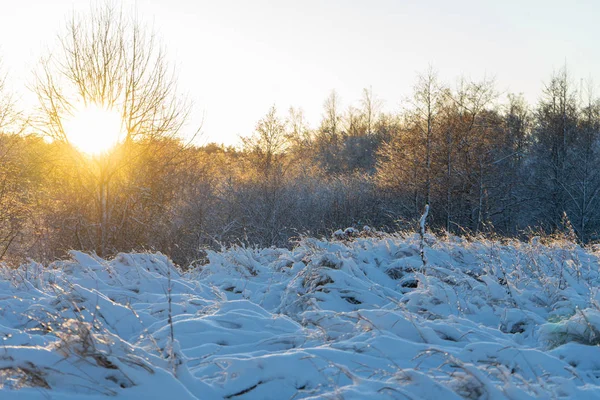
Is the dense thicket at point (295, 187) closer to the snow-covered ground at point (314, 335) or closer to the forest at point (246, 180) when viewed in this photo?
the forest at point (246, 180)

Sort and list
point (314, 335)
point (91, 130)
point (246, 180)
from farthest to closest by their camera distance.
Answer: point (246, 180) < point (91, 130) < point (314, 335)

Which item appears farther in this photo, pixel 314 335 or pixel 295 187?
pixel 295 187

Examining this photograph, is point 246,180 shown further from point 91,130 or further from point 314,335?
point 314,335

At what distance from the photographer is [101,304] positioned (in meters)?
3.89

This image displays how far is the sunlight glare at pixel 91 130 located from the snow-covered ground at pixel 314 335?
848 centimetres

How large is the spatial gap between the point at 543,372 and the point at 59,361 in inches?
93.1

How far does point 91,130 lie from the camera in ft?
48.0

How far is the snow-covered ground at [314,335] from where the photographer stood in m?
2.16

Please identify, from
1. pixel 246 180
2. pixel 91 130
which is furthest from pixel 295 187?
pixel 91 130

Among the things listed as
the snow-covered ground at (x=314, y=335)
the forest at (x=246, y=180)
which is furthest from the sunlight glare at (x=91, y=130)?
the snow-covered ground at (x=314, y=335)

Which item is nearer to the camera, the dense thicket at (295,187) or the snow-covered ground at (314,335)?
the snow-covered ground at (314,335)

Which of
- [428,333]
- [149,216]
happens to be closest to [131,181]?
[149,216]

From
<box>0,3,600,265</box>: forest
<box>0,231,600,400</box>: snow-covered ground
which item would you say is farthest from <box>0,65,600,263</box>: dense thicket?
<box>0,231,600,400</box>: snow-covered ground

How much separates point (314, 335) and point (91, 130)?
13092 millimetres
